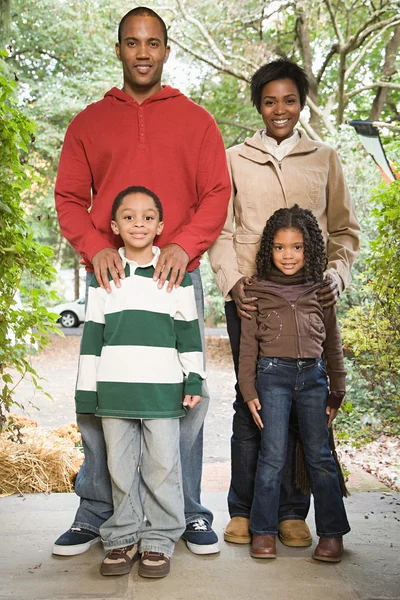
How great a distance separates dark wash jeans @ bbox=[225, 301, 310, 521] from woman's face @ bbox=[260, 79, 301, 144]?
2.45 feet

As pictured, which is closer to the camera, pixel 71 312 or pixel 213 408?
pixel 213 408

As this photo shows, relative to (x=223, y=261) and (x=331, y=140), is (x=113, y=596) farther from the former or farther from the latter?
(x=331, y=140)

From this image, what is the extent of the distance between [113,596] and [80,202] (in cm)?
147

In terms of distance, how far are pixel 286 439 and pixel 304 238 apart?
0.79 meters

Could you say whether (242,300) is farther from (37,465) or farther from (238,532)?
(37,465)

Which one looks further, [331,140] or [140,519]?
[331,140]

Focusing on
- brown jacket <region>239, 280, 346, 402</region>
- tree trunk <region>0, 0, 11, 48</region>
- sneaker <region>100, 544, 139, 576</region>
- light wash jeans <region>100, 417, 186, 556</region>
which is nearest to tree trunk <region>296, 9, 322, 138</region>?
tree trunk <region>0, 0, 11, 48</region>

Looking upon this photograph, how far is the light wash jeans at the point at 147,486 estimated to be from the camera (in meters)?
2.46

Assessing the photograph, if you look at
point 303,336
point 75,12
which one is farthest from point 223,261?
point 75,12

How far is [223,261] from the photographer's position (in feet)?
9.07

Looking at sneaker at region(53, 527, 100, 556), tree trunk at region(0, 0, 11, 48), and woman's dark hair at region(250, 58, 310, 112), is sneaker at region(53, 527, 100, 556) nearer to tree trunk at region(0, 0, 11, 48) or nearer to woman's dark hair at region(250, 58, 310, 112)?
woman's dark hair at region(250, 58, 310, 112)

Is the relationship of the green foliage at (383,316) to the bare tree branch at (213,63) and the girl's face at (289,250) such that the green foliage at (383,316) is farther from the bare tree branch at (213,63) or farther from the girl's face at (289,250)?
the bare tree branch at (213,63)

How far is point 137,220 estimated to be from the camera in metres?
2.47

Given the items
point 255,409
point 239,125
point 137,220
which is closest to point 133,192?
point 137,220
